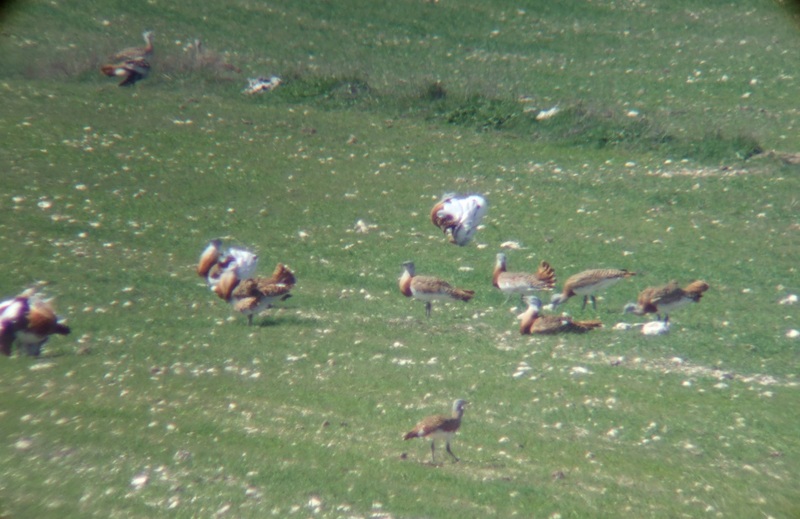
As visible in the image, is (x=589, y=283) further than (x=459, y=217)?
No

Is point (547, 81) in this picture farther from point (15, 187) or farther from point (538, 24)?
point (15, 187)

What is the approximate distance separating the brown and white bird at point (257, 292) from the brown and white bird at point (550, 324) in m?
3.01

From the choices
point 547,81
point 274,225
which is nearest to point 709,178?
point 547,81

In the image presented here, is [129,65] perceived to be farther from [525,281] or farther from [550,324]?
[550,324]

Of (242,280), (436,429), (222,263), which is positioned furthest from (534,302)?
(222,263)

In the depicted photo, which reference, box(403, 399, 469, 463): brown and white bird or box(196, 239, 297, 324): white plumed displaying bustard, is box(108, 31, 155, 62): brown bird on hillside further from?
box(403, 399, 469, 463): brown and white bird

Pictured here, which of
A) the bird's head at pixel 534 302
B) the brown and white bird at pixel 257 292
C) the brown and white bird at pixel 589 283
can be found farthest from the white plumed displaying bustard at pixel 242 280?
the brown and white bird at pixel 589 283

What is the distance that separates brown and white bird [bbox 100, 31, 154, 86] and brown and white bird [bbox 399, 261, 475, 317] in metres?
13.1

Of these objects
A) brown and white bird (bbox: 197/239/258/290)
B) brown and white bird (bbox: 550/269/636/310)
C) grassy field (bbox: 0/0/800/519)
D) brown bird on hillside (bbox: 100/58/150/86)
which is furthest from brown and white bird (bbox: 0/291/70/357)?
brown bird on hillside (bbox: 100/58/150/86)

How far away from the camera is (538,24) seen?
89.4 feet

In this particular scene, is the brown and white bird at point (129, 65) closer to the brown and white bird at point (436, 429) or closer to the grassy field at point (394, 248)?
the grassy field at point (394, 248)

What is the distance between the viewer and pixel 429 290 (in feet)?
40.0

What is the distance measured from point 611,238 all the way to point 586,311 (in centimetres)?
303

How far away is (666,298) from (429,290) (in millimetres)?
2847
